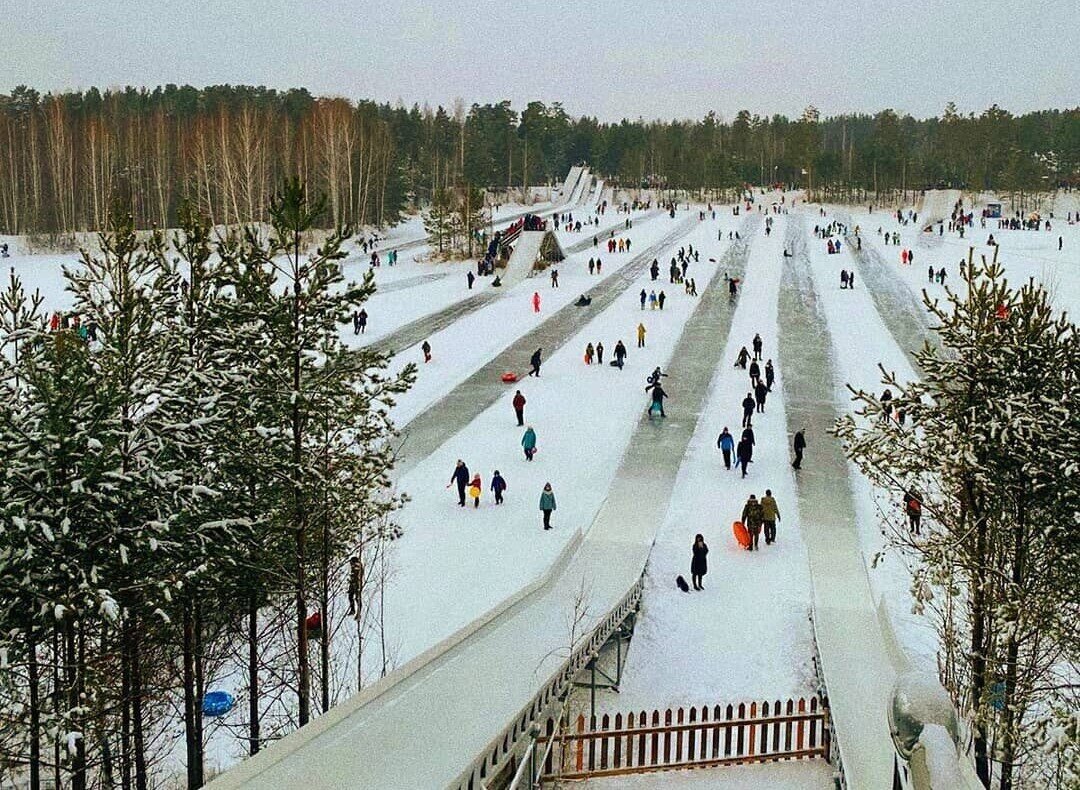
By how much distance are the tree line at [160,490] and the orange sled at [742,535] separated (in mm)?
8094

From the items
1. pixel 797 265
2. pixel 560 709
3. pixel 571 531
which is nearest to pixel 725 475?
pixel 571 531

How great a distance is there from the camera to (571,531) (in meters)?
19.1

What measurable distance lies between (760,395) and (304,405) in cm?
1891

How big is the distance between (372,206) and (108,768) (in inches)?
2936

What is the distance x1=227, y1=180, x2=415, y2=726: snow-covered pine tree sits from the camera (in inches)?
414

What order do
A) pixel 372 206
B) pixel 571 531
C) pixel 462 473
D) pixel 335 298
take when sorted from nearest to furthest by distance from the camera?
pixel 335 298 → pixel 571 531 → pixel 462 473 → pixel 372 206

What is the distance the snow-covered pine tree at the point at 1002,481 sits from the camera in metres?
8.86

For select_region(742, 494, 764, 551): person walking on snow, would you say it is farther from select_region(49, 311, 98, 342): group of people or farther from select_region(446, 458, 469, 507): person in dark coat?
select_region(49, 311, 98, 342): group of people

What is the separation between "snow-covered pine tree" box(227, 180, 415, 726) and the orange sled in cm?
895

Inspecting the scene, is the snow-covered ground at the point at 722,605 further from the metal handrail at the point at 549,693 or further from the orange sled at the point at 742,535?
the metal handrail at the point at 549,693

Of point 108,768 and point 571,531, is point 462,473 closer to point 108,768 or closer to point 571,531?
point 571,531

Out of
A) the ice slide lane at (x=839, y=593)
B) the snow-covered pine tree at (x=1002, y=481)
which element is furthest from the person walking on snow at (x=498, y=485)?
the snow-covered pine tree at (x=1002, y=481)

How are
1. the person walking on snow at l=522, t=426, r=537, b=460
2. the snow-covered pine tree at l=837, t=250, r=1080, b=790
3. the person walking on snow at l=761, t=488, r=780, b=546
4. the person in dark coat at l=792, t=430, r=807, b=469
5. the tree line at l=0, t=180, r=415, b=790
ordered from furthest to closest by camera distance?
the person walking on snow at l=522, t=426, r=537, b=460 < the person in dark coat at l=792, t=430, r=807, b=469 < the person walking on snow at l=761, t=488, r=780, b=546 < the snow-covered pine tree at l=837, t=250, r=1080, b=790 < the tree line at l=0, t=180, r=415, b=790

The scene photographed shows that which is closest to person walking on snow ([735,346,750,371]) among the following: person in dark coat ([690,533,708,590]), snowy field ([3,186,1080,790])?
snowy field ([3,186,1080,790])
